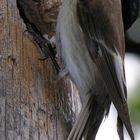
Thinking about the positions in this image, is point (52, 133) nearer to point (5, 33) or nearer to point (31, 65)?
point (31, 65)

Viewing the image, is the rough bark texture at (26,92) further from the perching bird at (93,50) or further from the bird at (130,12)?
the bird at (130,12)

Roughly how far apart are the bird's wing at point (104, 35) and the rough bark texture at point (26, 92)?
7.8 inches

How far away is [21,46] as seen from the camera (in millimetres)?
2523

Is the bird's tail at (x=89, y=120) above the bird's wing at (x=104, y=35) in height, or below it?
below

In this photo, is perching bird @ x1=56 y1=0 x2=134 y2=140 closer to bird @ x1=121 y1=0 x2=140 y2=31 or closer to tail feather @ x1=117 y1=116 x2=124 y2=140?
tail feather @ x1=117 y1=116 x2=124 y2=140

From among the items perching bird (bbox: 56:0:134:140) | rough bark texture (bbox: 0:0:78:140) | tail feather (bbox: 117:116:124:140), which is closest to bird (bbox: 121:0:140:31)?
perching bird (bbox: 56:0:134:140)

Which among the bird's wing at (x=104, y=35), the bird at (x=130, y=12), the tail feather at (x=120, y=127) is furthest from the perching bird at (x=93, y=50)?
the bird at (x=130, y=12)

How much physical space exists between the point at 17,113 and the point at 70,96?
332 millimetres

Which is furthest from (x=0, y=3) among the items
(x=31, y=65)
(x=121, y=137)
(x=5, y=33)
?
(x=121, y=137)

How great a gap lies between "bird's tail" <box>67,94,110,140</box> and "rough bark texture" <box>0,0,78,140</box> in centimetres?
6

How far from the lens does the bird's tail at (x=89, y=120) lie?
2.42m

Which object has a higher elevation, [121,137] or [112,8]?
[112,8]

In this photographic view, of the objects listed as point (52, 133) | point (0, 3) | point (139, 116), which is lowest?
point (139, 116)

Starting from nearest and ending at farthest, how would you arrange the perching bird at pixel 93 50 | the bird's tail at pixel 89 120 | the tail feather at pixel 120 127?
the tail feather at pixel 120 127, the bird's tail at pixel 89 120, the perching bird at pixel 93 50
